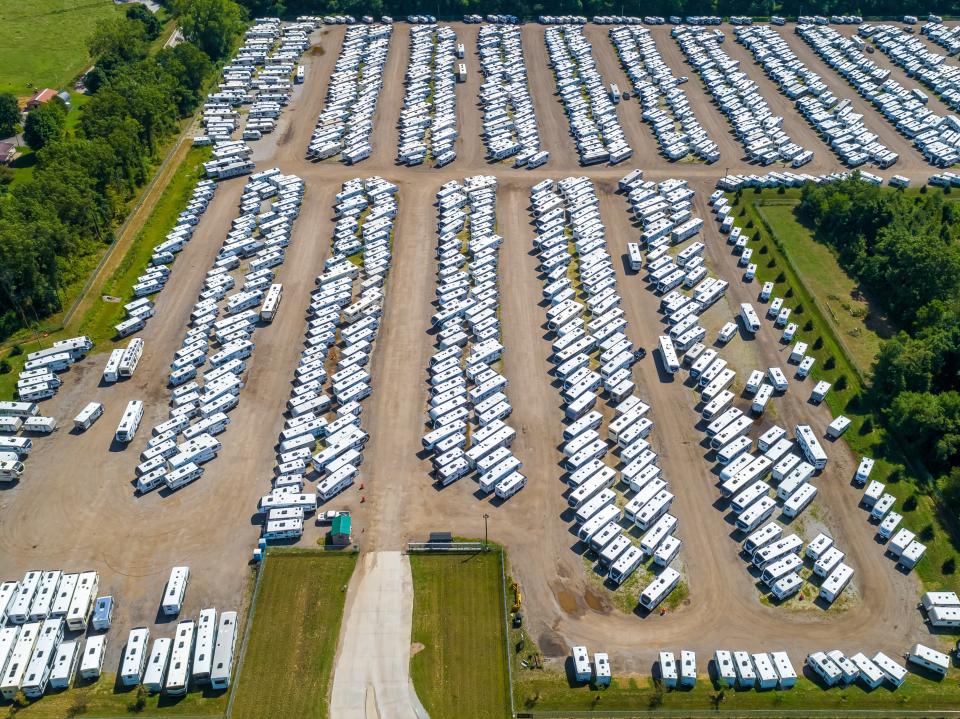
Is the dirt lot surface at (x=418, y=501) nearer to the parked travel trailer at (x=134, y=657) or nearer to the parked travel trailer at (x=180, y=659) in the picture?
the parked travel trailer at (x=134, y=657)

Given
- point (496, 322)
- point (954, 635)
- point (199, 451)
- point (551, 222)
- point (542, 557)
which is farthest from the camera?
point (551, 222)

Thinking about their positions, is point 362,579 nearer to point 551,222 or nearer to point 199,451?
point 199,451

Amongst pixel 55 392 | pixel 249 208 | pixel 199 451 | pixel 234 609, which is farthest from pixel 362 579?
pixel 249 208

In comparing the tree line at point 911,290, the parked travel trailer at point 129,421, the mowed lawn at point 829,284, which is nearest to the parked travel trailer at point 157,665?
the parked travel trailer at point 129,421

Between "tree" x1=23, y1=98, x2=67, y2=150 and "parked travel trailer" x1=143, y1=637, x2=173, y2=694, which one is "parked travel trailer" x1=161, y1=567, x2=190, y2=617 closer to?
"parked travel trailer" x1=143, y1=637, x2=173, y2=694

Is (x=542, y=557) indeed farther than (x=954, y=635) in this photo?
Yes

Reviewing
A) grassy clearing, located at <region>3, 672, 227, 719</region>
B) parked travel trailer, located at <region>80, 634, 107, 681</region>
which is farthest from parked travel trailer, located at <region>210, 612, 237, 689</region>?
parked travel trailer, located at <region>80, 634, 107, 681</region>

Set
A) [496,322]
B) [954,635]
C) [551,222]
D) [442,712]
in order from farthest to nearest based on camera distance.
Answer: [551,222] < [496,322] < [954,635] < [442,712]
